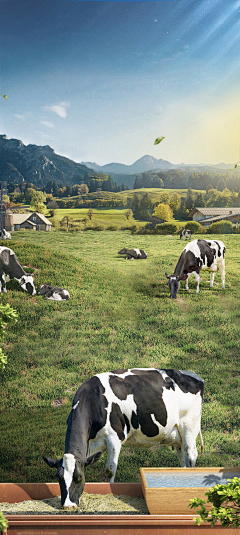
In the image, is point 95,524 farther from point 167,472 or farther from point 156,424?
point 156,424

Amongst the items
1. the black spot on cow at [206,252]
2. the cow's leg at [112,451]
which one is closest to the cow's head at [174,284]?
the black spot on cow at [206,252]

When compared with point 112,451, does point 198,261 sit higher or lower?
higher

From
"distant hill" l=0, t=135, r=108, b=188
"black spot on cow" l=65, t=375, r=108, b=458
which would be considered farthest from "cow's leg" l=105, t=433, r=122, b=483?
"distant hill" l=0, t=135, r=108, b=188

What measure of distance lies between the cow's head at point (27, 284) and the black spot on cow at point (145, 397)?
2.02m

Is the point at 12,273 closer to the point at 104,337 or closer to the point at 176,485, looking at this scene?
the point at 104,337

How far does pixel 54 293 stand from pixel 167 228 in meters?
1.75

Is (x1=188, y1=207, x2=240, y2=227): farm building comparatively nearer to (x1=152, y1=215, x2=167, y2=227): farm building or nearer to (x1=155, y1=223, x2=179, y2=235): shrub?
(x1=155, y1=223, x2=179, y2=235): shrub

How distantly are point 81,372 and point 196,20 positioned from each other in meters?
4.69

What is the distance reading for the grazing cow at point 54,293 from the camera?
4512mm

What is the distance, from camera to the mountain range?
4.72 meters

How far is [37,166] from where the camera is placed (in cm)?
478

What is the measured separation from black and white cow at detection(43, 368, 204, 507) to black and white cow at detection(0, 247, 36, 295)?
2015 millimetres

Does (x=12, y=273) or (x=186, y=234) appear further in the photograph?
(x=186, y=234)

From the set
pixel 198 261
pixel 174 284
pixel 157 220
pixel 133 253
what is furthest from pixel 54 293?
pixel 198 261
